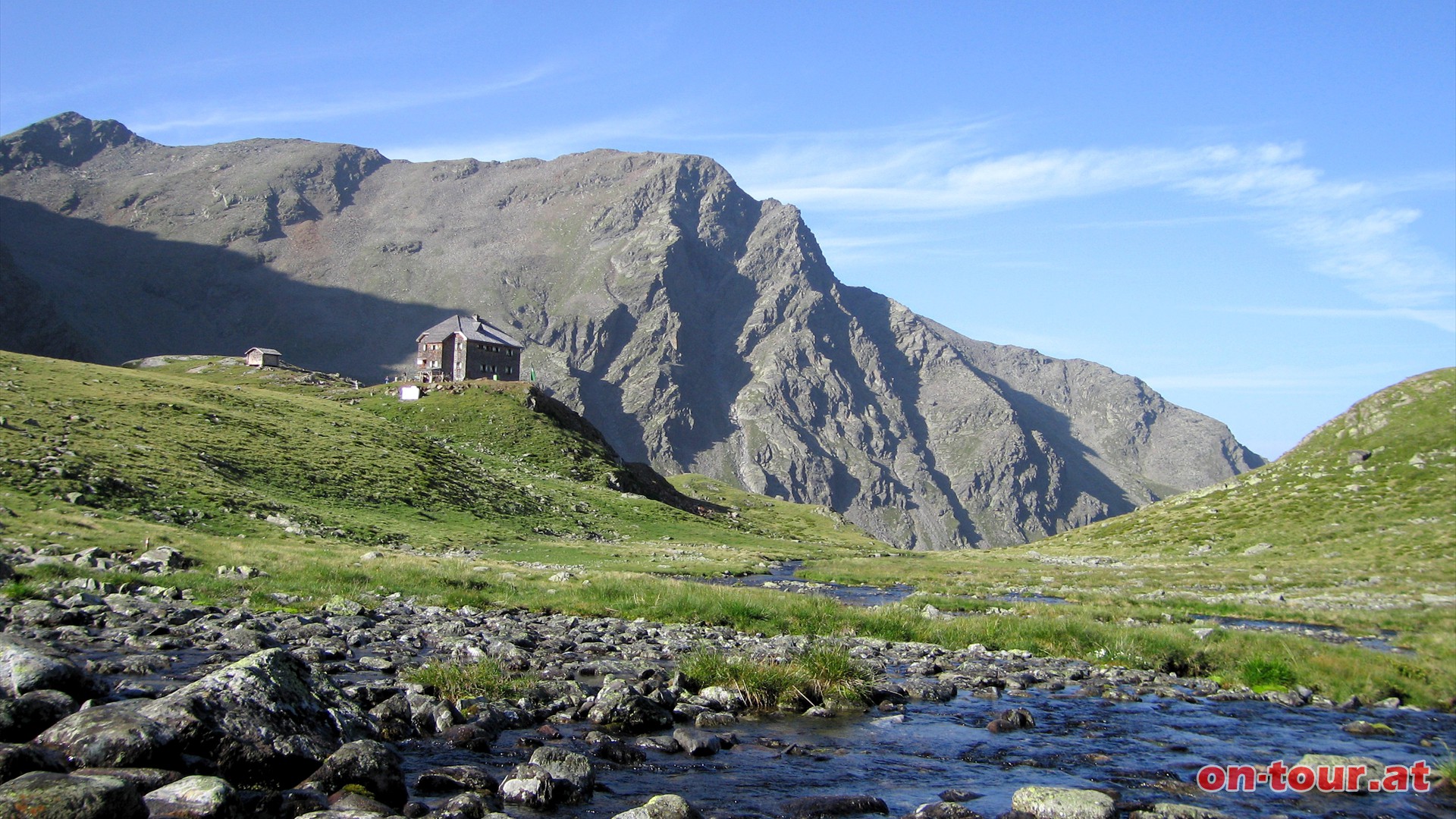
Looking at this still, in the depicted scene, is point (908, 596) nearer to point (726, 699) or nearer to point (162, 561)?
point (726, 699)

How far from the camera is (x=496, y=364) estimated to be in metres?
159

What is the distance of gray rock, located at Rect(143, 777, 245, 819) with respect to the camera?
9.15 meters

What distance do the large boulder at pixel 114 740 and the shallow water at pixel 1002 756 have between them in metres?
3.35

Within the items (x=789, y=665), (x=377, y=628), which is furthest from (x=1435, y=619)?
(x=377, y=628)

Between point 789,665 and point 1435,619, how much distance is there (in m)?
31.7

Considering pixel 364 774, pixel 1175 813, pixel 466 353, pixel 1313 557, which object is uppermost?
pixel 466 353

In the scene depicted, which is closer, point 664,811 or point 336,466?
point 664,811

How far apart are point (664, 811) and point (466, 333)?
155 meters

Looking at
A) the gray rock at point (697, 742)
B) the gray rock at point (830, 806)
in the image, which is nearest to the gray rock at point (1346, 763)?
the gray rock at point (830, 806)

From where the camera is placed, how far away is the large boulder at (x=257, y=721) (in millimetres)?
11188

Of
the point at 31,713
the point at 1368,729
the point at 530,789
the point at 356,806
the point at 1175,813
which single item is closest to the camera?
the point at 356,806

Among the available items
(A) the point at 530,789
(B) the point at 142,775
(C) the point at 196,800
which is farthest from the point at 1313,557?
(B) the point at 142,775

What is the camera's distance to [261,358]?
15100 cm

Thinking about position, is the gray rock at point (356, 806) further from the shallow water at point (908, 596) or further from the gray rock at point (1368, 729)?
the shallow water at point (908, 596)
